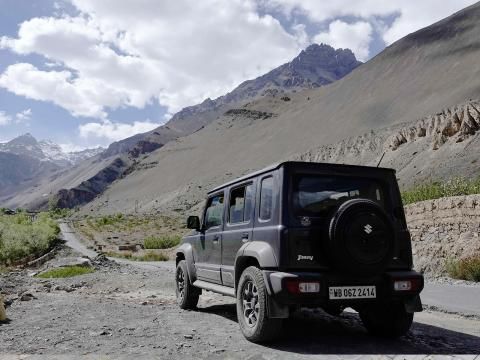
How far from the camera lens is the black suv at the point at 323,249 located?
5852 millimetres

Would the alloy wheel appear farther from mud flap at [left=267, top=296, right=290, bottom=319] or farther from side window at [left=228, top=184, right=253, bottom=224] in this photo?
side window at [left=228, top=184, right=253, bottom=224]

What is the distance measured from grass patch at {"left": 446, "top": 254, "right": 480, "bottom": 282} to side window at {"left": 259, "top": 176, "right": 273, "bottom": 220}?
835cm

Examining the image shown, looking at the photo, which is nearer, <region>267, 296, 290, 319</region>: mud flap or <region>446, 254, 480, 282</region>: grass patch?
<region>267, 296, 290, 319</region>: mud flap

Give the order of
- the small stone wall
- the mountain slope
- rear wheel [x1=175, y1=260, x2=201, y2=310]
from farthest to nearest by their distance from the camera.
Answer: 1. the mountain slope
2. the small stone wall
3. rear wheel [x1=175, y1=260, x2=201, y2=310]

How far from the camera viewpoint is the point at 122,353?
5832 millimetres

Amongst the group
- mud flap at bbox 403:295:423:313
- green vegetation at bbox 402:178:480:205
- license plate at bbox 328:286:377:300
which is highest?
green vegetation at bbox 402:178:480:205

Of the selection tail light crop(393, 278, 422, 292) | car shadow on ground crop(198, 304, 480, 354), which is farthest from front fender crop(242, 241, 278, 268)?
tail light crop(393, 278, 422, 292)

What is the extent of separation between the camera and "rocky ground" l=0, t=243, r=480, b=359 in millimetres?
5887

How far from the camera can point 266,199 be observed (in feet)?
21.6

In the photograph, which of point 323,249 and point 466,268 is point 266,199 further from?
point 466,268

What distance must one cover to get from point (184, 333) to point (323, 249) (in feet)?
7.83

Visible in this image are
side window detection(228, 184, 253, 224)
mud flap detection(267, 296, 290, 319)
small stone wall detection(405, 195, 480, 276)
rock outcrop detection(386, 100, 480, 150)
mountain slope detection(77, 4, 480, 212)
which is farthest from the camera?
mountain slope detection(77, 4, 480, 212)

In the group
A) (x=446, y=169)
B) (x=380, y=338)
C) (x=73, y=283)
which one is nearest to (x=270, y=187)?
(x=380, y=338)

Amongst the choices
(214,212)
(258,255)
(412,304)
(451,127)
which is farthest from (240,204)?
(451,127)
